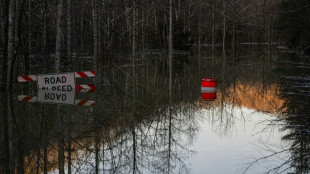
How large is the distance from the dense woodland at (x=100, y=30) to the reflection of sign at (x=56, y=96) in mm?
2278

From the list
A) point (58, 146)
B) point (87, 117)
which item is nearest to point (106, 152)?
point (58, 146)

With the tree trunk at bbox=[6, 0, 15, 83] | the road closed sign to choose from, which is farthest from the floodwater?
the tree trunk at bbox=[6, 0, 15, 83]

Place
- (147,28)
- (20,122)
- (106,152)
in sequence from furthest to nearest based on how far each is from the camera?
(147,28) → (20,122) → (106,152)

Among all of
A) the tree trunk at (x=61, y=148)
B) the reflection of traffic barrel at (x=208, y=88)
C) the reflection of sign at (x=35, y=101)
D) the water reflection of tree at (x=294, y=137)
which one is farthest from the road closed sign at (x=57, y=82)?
the water reflection of tree at (x=294, y=137)

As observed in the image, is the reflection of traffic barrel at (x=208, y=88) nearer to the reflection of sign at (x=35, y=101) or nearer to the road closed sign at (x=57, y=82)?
the reflection of sign at (x=35, y=101)

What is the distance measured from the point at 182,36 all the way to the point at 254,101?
3333 cm

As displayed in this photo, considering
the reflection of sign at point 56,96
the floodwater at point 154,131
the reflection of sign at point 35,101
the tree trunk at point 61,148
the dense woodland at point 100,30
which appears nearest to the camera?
the tree trunk at point 61,148

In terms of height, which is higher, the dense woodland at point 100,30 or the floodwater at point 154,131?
the dense woodland at point 100,30

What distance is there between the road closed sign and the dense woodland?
5.37 feet

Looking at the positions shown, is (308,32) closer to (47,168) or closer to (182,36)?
(182,36)

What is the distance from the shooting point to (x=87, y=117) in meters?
9.80

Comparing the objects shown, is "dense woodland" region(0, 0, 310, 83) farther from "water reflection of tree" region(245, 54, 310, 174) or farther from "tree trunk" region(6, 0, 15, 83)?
"water reflection of tree" region(245, 54, 310, 174)

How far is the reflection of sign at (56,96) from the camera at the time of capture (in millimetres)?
11797

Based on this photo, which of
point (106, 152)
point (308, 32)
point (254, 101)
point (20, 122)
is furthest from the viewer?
point (308, 32)
